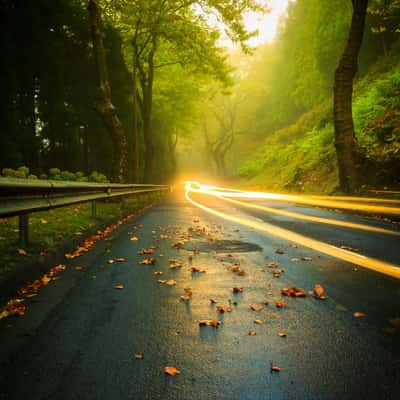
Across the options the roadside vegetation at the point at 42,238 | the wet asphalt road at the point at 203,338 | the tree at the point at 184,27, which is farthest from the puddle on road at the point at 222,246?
the tree at the point at 184,27

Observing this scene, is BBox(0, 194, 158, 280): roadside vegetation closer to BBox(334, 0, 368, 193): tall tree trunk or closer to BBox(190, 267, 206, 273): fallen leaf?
BBox(190, 267, 206, 273): fallen leaf

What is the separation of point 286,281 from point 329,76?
41472 millimetres

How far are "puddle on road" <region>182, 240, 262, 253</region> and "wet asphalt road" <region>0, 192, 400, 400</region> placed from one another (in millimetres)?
1182

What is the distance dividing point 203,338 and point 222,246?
156 inches

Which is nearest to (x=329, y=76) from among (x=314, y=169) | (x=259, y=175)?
(x=259, y=175)

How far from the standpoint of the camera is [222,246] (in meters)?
6.84

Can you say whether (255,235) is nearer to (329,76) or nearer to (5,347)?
(5,347)

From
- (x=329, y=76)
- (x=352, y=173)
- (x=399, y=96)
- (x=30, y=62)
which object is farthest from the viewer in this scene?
(x=329, y=76)

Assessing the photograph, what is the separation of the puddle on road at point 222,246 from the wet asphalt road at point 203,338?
1182 mm

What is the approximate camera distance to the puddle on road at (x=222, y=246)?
6.46 m

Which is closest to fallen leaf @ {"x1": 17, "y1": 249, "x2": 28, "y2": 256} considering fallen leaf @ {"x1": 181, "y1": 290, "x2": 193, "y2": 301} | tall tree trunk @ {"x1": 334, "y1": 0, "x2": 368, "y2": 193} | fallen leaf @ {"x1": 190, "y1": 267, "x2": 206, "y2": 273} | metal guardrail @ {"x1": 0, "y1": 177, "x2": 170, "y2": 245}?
metal guardrail @ {"x1": 0, "y1": 177, "x2": 170, "y2": 245}

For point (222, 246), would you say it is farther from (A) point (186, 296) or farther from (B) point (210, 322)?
(B) point (210, 322)

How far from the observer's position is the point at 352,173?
565 inches

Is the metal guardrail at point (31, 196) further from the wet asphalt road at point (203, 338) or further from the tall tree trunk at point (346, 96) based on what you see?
the tall tree trunk at point (346, 96)
